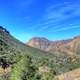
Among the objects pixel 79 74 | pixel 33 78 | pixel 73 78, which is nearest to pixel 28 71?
pixel 33 78

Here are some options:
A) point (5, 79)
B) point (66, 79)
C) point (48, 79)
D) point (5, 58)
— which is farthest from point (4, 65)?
point (48, 79)

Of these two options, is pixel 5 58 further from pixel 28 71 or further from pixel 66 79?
pixel 28 71

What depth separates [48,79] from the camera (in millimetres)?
62688

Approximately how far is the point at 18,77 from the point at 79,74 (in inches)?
2784

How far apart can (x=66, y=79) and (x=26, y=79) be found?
6455cm

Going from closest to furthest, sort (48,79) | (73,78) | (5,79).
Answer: (48,79) → (5,79) → (73,78)

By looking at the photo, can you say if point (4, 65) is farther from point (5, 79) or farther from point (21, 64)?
point (21, 64)

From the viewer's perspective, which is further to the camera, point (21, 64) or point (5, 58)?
point (5, 58)

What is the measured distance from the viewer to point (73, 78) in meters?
117

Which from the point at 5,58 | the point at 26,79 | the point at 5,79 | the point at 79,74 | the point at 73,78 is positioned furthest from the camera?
the point at 5,58

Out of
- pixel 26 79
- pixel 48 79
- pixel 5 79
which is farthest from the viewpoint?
pixel 5 79

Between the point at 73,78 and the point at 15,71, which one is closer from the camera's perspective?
the point at 15,71

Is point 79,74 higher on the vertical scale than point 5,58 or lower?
lower

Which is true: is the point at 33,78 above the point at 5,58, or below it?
below
